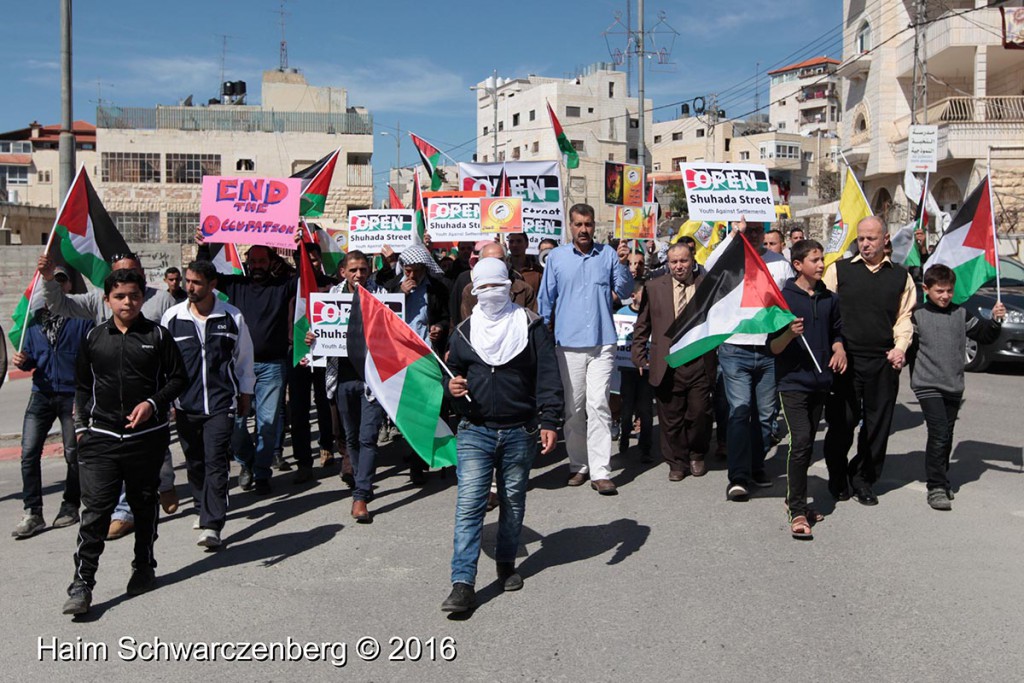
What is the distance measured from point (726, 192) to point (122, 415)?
251 inches

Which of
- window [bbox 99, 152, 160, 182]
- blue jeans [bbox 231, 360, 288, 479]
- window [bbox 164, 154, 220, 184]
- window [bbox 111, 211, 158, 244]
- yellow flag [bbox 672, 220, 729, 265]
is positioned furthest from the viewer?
window [bbox 164, 154, 220, 184]

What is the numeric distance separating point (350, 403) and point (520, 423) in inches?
101

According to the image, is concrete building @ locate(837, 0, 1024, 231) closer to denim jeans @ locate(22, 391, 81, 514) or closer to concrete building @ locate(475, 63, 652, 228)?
denim jeans @ locate(22, 391, 81, 514)

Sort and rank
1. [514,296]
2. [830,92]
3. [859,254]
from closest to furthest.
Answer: [859,254]
[514,296]
[830,92]

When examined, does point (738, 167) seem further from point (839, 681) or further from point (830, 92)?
point (830, 92)

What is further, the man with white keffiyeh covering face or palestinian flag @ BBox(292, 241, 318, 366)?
palestinian flag @ BBox(292, 241, 318, 366)

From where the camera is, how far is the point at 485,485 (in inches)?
206

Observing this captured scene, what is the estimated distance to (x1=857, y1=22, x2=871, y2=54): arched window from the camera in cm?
3666

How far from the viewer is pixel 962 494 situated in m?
7.23

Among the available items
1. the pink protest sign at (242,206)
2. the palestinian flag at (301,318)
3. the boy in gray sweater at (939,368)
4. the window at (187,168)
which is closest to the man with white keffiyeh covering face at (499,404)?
the palestinian flag at (301,318)

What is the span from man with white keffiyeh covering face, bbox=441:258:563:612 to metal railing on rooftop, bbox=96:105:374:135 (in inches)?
1668

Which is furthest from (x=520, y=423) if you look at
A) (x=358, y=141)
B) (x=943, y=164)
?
(x=358, y=141)

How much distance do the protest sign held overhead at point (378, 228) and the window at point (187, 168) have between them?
119ft


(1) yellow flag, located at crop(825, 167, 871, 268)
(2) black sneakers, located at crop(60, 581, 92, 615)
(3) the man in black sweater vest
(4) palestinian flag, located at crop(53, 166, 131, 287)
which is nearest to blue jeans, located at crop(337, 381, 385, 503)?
(4) palestinian flag, located at crop(53, 166, 131, 287)
